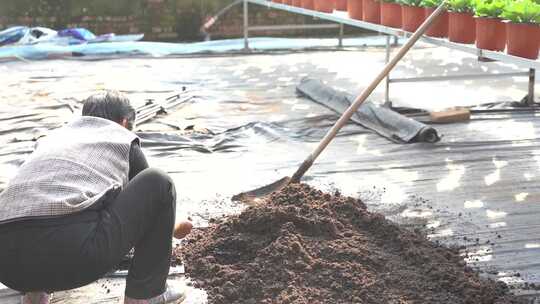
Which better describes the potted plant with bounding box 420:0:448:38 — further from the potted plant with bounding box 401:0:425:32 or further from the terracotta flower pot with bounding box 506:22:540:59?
the terracotta flower pot with bounding box 506:22:540:59

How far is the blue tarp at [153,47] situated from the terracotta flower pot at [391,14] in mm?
3323

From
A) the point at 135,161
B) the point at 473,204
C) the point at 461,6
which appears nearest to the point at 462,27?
the point at 461,6

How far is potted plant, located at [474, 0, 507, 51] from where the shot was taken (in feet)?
14.6

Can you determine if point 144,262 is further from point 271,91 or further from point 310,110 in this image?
point 271,91

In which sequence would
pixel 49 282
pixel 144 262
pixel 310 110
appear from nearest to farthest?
pixel 49 282 → pixel 144 262 → pixel 310 110

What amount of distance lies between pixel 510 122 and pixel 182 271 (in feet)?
10.3

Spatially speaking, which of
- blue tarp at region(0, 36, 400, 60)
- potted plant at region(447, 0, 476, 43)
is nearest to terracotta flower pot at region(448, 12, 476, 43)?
potted plant at region(447, 0, 476, 43)

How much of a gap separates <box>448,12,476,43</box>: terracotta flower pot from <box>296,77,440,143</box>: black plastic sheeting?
655mm

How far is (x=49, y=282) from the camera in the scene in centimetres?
200

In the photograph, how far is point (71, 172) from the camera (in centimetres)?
202

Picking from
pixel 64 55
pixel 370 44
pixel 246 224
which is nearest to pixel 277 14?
pixel 370 44

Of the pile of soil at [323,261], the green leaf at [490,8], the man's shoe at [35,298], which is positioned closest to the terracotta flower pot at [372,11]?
the green leaf at [490,8]

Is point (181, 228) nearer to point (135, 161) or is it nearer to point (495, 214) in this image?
point (135, 161)

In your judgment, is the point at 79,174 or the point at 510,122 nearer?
the point at 79,174
